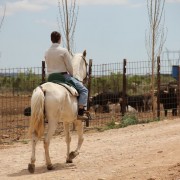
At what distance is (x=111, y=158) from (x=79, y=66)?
2.05 meters

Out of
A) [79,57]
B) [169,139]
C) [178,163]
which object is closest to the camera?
[178,163]

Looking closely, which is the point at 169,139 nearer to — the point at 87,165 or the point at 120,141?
the point at 120,141

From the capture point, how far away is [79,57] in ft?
36.3

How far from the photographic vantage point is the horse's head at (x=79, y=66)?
425 inches

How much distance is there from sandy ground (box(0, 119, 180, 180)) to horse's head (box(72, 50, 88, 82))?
1.72 meters

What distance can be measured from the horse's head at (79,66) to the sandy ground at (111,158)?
172 cm

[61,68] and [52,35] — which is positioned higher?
[52,35]

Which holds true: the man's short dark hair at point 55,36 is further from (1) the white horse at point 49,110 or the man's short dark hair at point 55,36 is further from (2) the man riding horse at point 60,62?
(1) the white horse at point 49,110

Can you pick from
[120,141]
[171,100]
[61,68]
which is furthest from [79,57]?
[171,100]

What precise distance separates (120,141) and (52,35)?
394 cm

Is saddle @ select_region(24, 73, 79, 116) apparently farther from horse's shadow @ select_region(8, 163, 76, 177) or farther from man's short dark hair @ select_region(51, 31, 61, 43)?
horse's shadow @ select_region(8, 163, 76, 177)

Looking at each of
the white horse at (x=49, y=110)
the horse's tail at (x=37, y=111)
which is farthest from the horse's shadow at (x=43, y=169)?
the horse's tail at (x=37, y=111)


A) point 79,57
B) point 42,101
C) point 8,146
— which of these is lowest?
point 8,146

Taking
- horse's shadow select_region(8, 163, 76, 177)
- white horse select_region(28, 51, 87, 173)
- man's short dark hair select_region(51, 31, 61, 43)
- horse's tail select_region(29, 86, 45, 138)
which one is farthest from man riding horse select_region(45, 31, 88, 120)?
horse's shadow select_region(8, 163, 76, 177)
